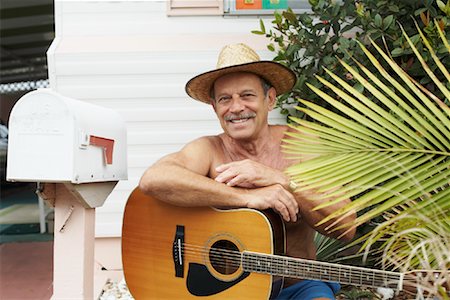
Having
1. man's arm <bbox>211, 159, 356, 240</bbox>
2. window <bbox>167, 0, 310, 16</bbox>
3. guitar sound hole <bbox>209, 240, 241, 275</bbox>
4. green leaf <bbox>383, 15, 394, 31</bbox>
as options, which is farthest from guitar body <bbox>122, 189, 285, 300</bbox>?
window <bbox>167, 0, 310, 16</bbox>

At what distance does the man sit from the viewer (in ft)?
6.36

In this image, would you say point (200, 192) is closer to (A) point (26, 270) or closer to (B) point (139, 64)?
(B) point (139, 64)

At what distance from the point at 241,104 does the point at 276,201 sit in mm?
431

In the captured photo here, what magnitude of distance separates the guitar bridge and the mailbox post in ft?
1.07

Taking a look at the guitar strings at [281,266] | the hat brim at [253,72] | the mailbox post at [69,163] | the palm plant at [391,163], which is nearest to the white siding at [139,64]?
the hat brim at [253,72]

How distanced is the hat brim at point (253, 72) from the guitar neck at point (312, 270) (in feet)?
2.34

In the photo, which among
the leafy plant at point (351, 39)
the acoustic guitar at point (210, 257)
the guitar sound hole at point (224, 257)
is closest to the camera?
the acoustic guitar at point (210, 257)

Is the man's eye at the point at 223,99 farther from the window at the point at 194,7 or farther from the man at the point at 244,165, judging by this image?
the window at the point at 194,7

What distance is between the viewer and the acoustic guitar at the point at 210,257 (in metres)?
1.86

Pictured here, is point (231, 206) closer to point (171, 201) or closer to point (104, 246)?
point (171, 201)

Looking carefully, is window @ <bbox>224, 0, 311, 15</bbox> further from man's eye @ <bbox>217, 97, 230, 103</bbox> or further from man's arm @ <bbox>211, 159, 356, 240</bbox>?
man's arm @ <bbox>211, 159, 356, 240</bbox>

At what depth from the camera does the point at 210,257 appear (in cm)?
203

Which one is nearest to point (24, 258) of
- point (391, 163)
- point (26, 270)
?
point (26, 270)

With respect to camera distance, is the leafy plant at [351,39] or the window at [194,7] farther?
the window at [194,7]
